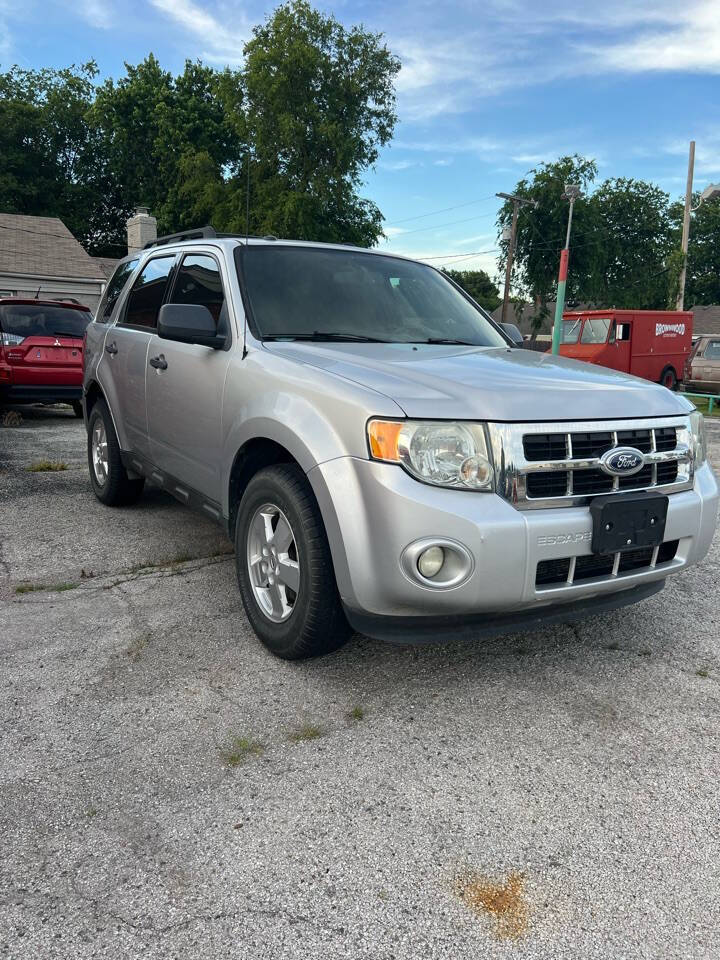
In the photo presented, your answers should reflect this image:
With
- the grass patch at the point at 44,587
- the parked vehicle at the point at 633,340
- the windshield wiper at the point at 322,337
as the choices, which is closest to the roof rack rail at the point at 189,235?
the windshield wiper at the point at 322,337

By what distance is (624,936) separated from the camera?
6.10 ft

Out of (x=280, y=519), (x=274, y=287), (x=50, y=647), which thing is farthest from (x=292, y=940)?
(x=274, y=287)

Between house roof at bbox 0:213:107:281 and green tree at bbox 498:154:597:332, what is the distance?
23.3m

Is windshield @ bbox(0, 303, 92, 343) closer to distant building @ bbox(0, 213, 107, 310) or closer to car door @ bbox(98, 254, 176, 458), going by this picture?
car door @ bbox(98, 254, 176, 458)

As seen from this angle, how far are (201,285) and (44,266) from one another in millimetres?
30787

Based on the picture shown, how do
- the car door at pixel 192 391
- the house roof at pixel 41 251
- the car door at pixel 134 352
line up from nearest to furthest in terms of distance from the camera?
the car door at pixel 192 391 → the car door at pixel 134 352 → the house roof at pixel 41 251

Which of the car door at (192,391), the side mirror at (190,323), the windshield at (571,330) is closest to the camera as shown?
the side mirror at (190,323)

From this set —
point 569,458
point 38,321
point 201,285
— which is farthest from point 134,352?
point 38,321

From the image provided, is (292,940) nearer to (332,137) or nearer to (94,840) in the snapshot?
(94,840)

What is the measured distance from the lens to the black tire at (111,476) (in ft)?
17.9

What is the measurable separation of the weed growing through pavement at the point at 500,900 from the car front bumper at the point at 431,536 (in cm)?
88

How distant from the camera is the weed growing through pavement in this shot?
73.7 inches

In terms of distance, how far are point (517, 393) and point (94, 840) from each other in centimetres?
197

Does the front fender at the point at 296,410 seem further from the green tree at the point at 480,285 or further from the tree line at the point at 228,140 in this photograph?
the green tree at the point at 480,285
